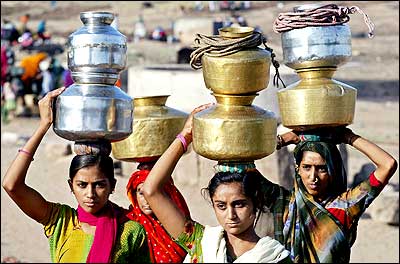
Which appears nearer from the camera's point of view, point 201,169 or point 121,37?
point 121,37

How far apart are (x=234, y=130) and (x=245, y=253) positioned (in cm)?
43

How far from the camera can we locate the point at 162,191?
374 centimetres

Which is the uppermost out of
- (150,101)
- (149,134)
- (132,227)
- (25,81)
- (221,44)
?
(221,44)

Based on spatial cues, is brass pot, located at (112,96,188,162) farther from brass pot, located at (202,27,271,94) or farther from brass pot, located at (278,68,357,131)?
brass pot, located at (202,27,271,94)

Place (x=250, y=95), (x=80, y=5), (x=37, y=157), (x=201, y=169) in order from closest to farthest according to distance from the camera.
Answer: (x=250, y=95), (x=201, y=169), (x=37, y=157), (x=80, y=5)

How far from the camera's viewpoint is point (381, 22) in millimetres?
31547

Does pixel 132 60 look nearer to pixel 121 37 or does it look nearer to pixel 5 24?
pixel 5 24

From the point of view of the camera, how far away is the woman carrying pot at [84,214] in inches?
148

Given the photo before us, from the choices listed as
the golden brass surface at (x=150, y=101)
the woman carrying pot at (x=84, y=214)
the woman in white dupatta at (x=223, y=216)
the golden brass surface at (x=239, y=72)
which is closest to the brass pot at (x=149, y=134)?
the golden brass surface at (x=150, y=101)

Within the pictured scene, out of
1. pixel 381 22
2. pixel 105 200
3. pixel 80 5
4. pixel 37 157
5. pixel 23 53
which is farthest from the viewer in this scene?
pixel 80 5

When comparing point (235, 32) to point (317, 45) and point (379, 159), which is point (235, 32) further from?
point (379, 159)

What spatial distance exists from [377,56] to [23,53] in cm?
832

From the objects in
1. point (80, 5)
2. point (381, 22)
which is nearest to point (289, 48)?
point (381, 22)

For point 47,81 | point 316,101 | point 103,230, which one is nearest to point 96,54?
point 103,230
